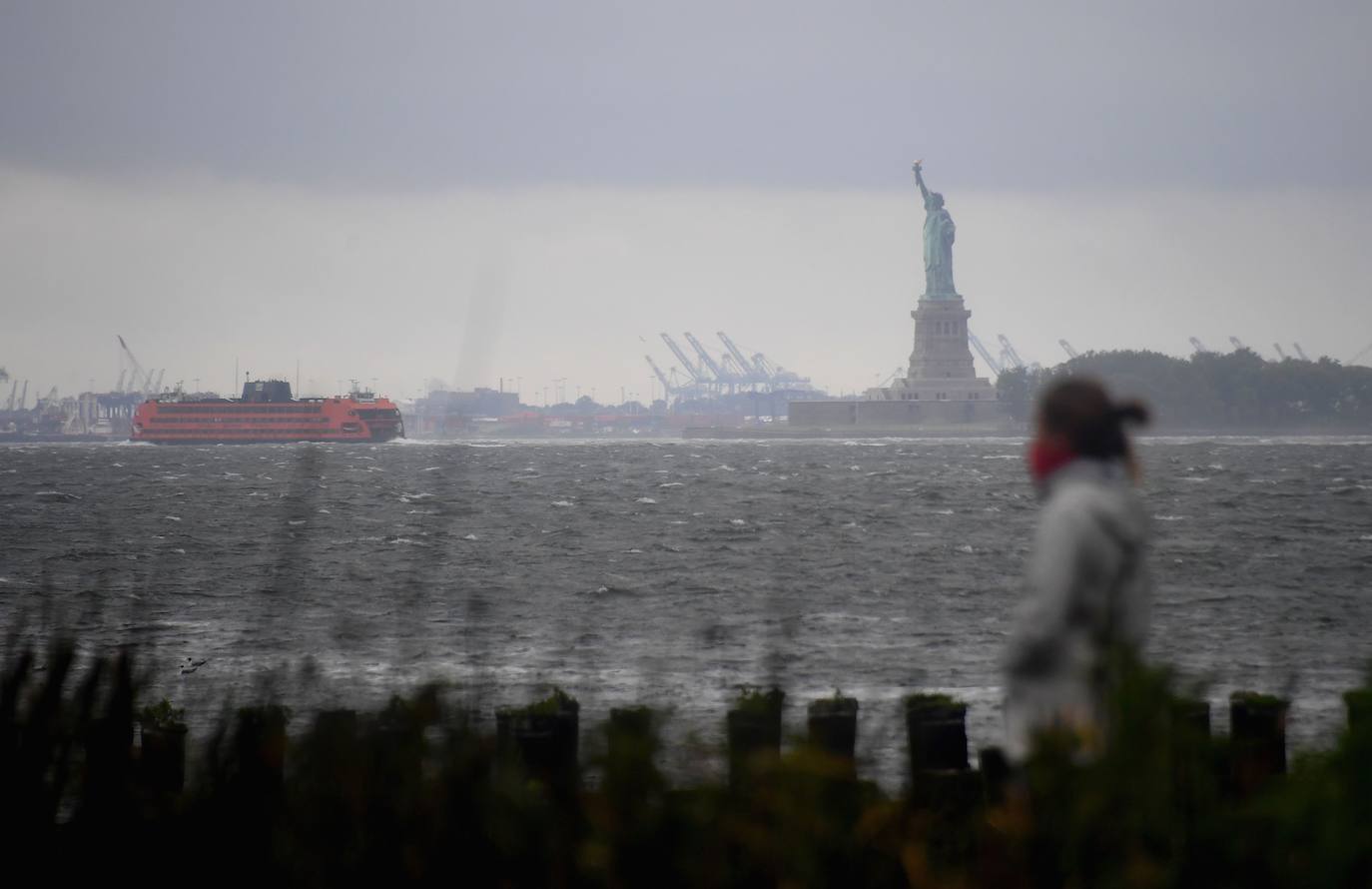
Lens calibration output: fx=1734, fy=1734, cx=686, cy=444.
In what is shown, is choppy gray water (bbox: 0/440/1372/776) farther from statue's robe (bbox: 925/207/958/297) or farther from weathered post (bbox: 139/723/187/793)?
statue's robe (bbox: 925/207/958/297)

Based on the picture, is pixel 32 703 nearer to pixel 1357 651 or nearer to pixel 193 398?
pixel 1357 651

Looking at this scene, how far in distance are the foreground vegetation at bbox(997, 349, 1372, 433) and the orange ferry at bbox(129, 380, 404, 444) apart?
68962mm

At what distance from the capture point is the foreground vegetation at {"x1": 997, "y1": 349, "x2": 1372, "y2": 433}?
7269 inches

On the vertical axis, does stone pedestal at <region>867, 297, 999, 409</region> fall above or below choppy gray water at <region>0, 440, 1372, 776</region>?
above

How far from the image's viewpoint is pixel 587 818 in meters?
5.53

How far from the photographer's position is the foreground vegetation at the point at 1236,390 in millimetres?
184625

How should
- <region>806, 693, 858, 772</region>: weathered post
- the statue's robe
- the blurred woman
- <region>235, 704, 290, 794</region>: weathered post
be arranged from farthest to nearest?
1. the statue's robe
2. <region>806, 693, 858, 772</region>: weathered post
3. <region>235, 704, 290, 794</region>: weathered post
4. the blurred woman

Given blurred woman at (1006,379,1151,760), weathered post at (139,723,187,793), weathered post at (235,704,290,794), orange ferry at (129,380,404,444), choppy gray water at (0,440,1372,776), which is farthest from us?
orange ferry at (129,380,404,444)

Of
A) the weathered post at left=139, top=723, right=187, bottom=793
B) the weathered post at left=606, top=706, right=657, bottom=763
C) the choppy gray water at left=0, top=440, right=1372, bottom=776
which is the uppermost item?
the weathered post at left=606, top=706, right=657, bottom=763

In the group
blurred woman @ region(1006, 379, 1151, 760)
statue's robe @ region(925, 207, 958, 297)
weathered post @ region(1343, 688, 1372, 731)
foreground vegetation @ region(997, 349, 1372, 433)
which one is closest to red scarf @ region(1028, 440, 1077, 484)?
blurred woman @ region(1006, 379, 1151, 760)

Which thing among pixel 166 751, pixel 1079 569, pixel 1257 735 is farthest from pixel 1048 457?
pixel 166 751

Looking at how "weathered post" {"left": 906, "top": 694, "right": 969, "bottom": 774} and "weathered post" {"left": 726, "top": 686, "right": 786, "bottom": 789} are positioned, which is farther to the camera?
"weathered post" {"left": 906, "top": 694, "right": 969, "bottom": 774}

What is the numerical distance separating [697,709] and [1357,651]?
1102 centimetres

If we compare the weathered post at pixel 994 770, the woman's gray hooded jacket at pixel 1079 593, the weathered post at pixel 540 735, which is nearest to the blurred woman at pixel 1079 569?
the woman's gray hooded jacket at pixel 1079 593
